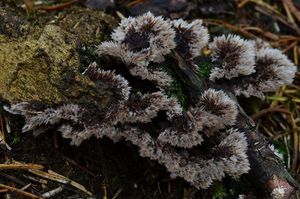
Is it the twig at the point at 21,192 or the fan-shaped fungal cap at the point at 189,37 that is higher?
the fan-shaped fungal cap at the point at 189,37

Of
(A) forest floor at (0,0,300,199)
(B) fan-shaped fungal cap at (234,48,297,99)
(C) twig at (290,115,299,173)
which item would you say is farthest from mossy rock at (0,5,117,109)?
(C) twig at (290,115,299,173)

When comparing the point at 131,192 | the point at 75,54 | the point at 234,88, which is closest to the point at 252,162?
the point at 234,88

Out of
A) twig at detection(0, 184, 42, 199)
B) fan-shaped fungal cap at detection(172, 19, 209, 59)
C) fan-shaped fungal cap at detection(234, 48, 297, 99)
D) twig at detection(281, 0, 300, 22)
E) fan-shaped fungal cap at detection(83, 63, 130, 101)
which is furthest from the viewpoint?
twig at detection(281, 0, 300, 22)

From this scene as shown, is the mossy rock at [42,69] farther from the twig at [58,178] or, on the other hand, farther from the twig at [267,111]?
the twig at [267,111]

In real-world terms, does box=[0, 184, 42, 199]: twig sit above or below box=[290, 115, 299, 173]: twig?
below

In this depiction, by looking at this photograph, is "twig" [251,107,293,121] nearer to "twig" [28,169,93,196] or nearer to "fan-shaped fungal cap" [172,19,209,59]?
"fan-shaped fungal cap" [172,19,209,59]

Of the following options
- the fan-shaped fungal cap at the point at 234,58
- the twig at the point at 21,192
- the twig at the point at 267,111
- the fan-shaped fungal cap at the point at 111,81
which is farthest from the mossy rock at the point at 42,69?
the twig at the point at 267,111

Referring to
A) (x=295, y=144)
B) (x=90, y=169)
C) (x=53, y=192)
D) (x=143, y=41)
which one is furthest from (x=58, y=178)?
(x=295, y=144)

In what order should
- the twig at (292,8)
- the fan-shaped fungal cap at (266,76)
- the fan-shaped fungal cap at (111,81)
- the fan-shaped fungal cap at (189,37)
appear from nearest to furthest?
the fan-shaped fungal cap at (111,81)
the fan-shaped fungal cap at (189,37)
the fan-shaped fungal cap at (266,76)
the twig at (292,8)
